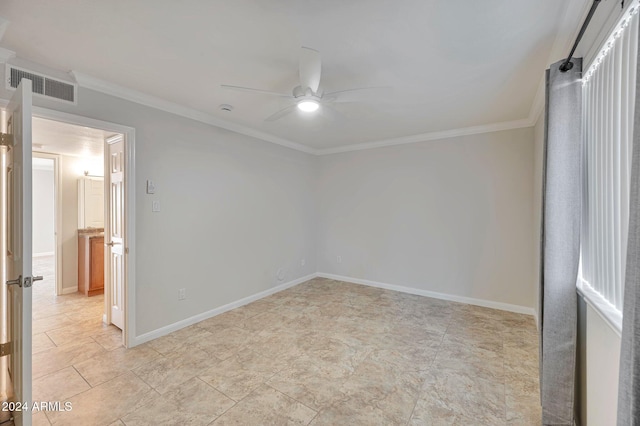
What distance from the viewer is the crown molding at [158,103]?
93.3 inches

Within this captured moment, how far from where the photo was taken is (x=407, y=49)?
1.89 meters

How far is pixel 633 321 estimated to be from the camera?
792 millimetres

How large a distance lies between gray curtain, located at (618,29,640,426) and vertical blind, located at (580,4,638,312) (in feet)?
1.72

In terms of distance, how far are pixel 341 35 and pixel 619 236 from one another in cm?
187

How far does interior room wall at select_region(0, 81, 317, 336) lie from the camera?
109 inches

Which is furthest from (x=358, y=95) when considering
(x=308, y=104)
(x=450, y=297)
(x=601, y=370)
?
(x=450, y=297)

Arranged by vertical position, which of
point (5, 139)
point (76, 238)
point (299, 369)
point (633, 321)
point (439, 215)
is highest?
point (5, 139)

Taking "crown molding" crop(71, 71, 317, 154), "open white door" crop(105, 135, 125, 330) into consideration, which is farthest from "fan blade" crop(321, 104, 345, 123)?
"open white door" crop(105, 135, 125, 330)

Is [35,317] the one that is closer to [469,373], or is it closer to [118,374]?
[118,374]

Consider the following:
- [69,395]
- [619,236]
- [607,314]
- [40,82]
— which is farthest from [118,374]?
[619,236]

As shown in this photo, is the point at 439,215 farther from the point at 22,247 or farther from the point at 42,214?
the point at 42,214

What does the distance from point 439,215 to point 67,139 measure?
540 cm

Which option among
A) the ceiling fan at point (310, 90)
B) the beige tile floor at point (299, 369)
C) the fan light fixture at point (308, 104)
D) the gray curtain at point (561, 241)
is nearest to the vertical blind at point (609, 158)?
the gray curtain at point (561, 241)

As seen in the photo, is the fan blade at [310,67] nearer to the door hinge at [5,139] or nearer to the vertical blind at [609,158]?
the vertical blind at [609,158]
